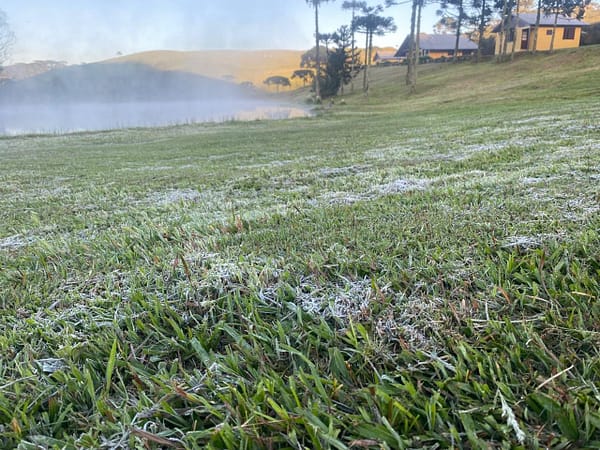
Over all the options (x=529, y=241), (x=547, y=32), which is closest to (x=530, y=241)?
(x=529, y=241)

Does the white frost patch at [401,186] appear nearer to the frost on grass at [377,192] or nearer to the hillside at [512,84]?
the frost on grass at [377,192]

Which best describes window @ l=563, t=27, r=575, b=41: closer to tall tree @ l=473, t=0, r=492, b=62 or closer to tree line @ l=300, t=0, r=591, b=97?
tree line @ l=300, t=0, r=591, b=97

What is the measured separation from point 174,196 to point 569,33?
4752 cm

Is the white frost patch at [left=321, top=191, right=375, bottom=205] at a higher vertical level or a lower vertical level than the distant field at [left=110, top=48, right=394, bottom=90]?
lower

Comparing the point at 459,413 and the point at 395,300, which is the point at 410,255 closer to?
the point at 395,300

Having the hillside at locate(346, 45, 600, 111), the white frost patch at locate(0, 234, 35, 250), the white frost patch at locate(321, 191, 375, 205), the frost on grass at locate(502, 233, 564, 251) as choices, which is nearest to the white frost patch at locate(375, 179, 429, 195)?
the white frost patch at locate(321, 191, 375, 205)

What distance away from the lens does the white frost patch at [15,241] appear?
227 cm

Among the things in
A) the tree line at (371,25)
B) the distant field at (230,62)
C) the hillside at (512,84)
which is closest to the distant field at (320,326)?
the hillside at (512,84)

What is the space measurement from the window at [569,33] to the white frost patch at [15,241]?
4850cm

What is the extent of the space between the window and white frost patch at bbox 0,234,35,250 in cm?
4850

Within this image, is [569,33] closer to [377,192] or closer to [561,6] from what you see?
[561,6]

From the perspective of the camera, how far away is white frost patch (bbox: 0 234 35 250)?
2268mm

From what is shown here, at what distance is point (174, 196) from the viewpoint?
3545 millimetres

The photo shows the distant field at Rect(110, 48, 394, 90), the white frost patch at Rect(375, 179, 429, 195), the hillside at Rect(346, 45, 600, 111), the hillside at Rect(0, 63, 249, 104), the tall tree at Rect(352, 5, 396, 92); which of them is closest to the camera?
the white frost patch at Rect(375, 179, 429, 195)
